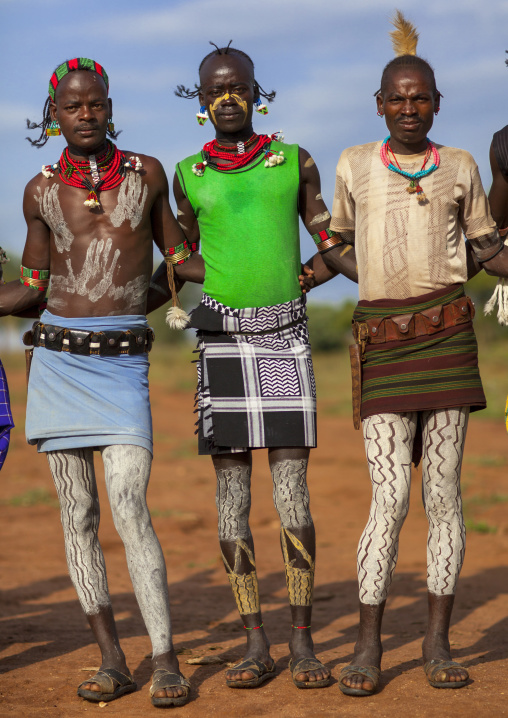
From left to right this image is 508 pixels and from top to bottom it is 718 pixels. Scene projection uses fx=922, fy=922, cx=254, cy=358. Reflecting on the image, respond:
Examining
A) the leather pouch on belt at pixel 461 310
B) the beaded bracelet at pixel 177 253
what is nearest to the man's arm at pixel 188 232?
the beaded bracelet at pixel 177 253

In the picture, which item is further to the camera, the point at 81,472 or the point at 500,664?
the point at 500,664

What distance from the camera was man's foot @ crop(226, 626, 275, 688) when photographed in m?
4.04

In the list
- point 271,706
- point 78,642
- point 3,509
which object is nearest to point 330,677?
point 271,706

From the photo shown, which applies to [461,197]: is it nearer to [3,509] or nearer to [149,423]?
[149,423]

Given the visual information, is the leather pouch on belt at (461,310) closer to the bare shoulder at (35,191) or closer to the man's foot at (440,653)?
the man's foot at (440,653)

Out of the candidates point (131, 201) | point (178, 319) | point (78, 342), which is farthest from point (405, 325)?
point (78, 342)

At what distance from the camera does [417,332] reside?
3.99 metres

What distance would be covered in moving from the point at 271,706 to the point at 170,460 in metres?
8.61

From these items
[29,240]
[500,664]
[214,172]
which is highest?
[214,172]

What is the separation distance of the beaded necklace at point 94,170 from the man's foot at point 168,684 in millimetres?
1980

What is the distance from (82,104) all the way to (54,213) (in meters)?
0.49

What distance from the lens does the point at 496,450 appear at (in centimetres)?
1211

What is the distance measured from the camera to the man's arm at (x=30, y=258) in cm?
411

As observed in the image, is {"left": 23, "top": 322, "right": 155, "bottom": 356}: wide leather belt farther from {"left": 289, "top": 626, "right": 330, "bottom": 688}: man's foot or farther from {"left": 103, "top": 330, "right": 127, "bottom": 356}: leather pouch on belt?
{"left": 289, "top": 626, "right": 330, "bottom": 688}: man's foot
